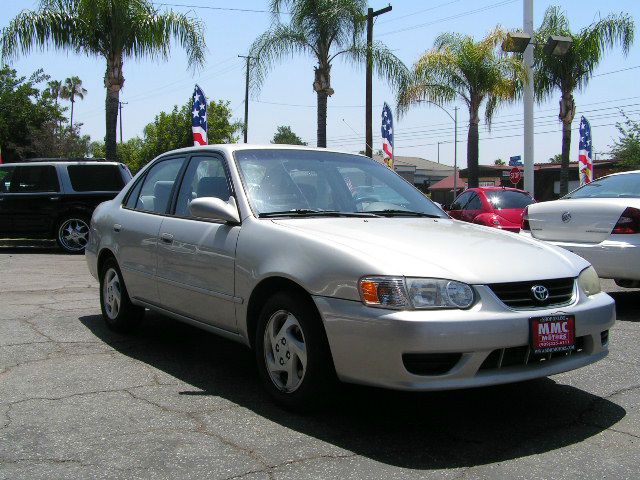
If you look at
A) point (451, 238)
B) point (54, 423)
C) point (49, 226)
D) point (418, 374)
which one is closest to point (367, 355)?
point (418, 374)

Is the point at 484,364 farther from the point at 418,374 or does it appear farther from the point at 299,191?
the point at 299,191

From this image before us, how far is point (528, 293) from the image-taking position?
3740 mm

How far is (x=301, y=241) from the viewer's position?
4.01 m

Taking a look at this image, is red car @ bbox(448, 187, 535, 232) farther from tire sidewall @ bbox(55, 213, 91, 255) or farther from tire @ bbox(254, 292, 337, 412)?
tire @ bbox(254, 292, 337, 412)

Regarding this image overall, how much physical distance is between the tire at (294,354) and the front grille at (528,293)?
0.94 meters

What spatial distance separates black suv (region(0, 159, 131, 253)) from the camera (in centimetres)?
1388

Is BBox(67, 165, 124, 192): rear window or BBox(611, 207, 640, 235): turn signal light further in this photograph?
BBox(67, 165, 124, 192): rear window

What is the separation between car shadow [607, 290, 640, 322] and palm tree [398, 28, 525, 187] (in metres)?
14.6

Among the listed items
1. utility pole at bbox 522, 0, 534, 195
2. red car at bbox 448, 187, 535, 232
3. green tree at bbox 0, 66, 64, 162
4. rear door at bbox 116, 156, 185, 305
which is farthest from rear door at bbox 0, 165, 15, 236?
green tree at bbox 0, 66, 64, 162

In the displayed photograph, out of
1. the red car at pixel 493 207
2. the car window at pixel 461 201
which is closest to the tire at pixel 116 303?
the red car at pixel 493 207

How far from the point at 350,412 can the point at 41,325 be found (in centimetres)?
357

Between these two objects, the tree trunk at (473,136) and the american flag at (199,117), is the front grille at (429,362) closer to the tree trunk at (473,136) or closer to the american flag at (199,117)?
the american flag at (199,117)

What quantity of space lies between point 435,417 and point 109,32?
17638 millimetres

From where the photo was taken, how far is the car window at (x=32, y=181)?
14.0 meters
